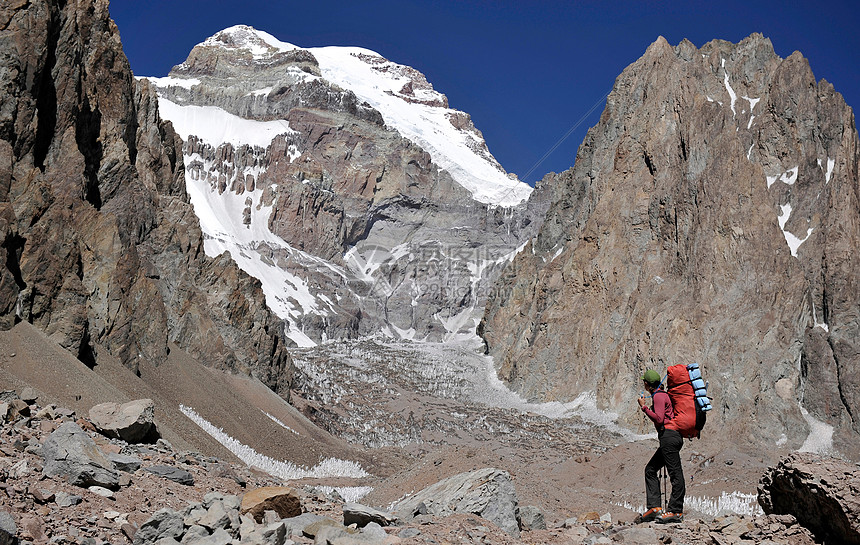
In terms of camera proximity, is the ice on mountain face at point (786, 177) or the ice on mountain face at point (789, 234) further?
the ice on mountain face at point (786, 177)

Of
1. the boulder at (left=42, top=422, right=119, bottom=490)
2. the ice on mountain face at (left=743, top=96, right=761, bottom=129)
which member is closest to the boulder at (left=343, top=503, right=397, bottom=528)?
the boulder at (left=42, top=422, right=119, bottom=490)

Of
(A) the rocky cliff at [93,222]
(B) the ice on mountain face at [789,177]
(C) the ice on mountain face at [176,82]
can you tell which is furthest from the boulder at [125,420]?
(C) the ice on mountain face at [176,82]

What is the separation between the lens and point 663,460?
8.06 meters

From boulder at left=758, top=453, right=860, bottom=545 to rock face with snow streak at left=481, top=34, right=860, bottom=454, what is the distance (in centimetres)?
2838

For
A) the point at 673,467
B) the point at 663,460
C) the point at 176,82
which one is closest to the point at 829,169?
the point at 663,460

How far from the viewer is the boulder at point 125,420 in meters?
9.44

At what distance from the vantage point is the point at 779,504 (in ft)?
24.3

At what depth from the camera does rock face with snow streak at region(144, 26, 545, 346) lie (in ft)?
356

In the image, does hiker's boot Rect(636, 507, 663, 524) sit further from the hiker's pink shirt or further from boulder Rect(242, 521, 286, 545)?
boulder Rect(242, 521, 286, 545)

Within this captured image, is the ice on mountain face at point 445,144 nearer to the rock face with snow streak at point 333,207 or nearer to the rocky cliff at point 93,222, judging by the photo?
the rock face with snow streak at point 333,207

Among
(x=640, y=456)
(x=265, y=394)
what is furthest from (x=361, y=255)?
(x=640, y=456)

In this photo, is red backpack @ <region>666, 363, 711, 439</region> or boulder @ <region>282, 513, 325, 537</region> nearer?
boulder @ <region>282, 513, 325, 537</region>

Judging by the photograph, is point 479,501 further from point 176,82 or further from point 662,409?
point 176,82

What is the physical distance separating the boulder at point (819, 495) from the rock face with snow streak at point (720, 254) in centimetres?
2838
